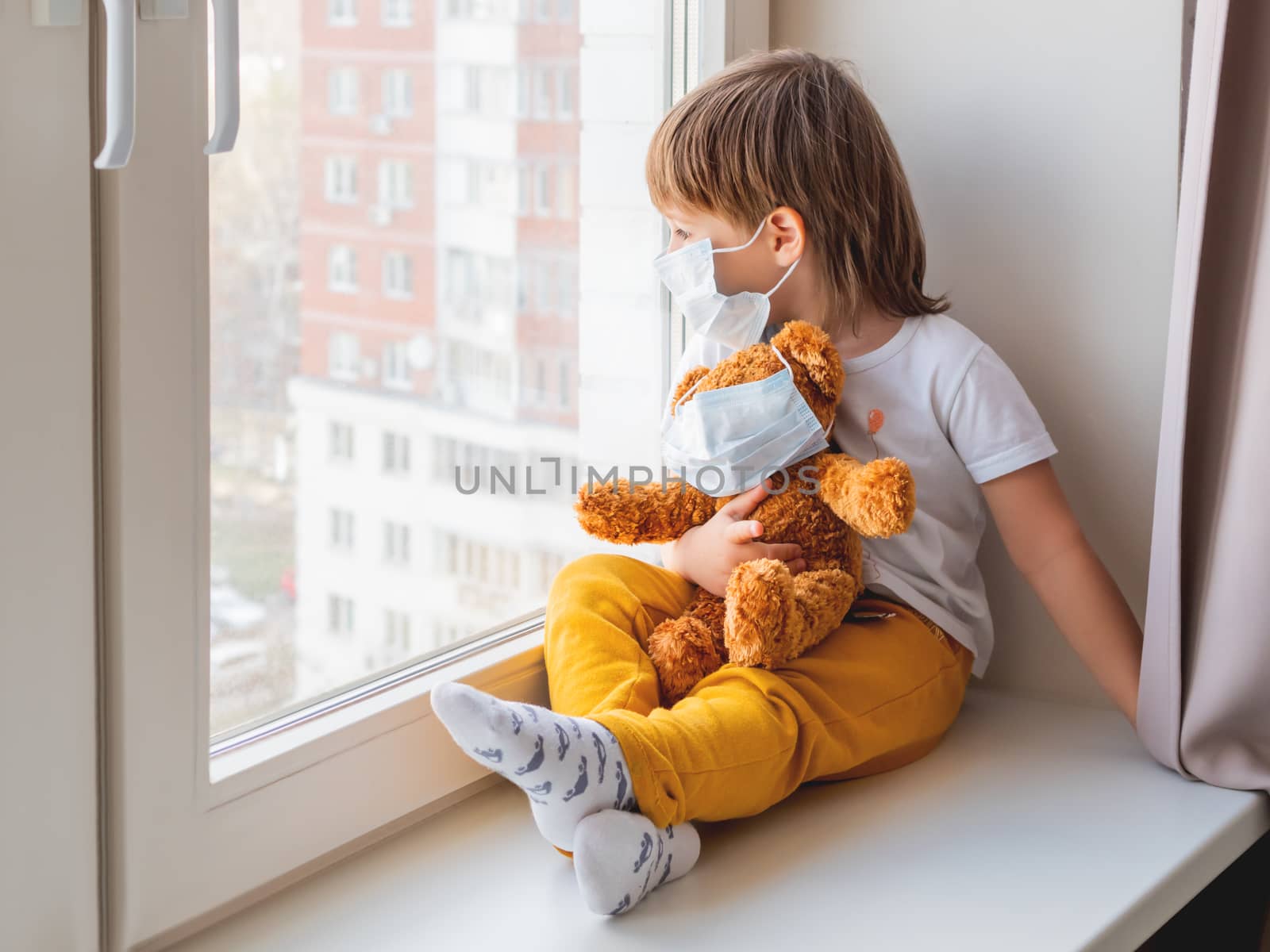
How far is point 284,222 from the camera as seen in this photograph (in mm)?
910

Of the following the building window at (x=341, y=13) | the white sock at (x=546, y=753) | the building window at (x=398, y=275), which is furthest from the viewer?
the building window at (x=398, y=275)

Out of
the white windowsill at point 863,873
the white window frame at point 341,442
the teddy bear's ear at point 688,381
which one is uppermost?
the teddy bear's ear at point 688,381

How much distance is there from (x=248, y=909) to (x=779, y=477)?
0.57 m

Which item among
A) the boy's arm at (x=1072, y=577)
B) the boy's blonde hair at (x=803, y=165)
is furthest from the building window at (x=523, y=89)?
the boy's arm at (x=1072, y=577)

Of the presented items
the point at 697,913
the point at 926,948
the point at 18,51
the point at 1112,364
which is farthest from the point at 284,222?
the point at 1112,364

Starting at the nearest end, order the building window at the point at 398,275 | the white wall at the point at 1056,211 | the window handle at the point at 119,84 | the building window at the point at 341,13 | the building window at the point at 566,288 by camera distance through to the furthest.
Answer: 1. the window handle at the point at 119,84
2. the building window at the point at 341,13
3. the building window at the point at 398,275
4. the white wall at the point at 1056,211
5. the building window at the point at 566,288

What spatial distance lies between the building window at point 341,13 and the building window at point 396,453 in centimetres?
35

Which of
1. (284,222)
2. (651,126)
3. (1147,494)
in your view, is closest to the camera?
(284,222)

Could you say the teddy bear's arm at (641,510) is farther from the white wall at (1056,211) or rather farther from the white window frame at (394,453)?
the white wall at (1056,211)

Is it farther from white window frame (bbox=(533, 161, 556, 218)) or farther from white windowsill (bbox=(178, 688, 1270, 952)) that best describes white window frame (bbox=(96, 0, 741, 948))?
white window frame (bbox=(533, 161, 556, 218))

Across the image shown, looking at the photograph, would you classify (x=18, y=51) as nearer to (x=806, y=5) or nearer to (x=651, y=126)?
(x=651, y=126)

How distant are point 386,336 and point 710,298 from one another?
31 cm

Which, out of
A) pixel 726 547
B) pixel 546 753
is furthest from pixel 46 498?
pixel 726 547

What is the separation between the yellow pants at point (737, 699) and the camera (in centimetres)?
89
